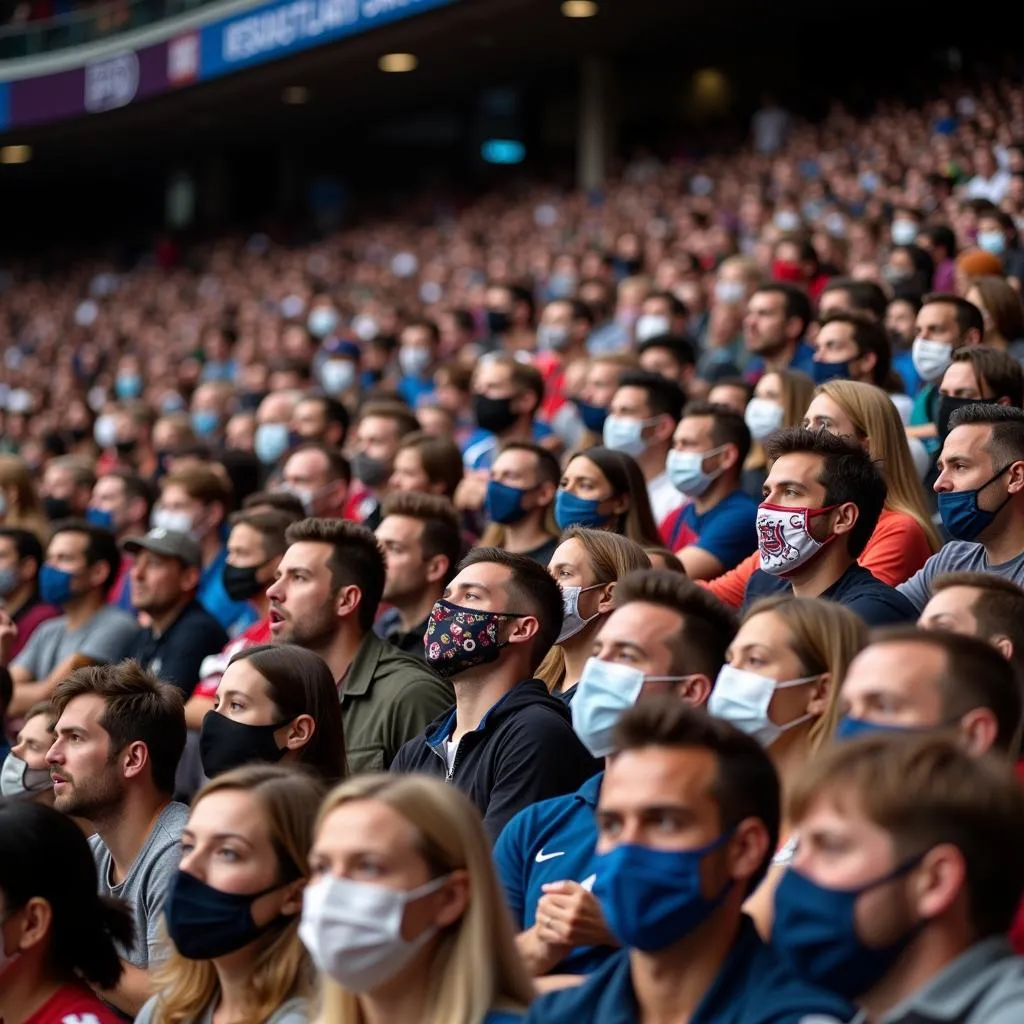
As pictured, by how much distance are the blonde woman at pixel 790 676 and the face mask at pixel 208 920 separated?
114 centimetres

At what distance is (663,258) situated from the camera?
14.2m

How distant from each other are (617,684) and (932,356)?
12.6 ft

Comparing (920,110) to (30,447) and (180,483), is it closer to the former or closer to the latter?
(30,447)

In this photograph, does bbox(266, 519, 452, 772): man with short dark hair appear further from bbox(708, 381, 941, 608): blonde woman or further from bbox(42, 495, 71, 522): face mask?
bbox(42, 495, 71, 522): face mask

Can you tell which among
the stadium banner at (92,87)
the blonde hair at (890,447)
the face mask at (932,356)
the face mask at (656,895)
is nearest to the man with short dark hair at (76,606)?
the blonde hair at (890,447)

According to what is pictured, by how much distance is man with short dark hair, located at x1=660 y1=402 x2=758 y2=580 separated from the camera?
6.81 m

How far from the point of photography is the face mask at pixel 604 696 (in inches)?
163

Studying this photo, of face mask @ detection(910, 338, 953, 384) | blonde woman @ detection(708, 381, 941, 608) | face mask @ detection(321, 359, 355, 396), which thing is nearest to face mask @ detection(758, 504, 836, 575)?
blonde woman @ detection(708, 381, 941, 608)

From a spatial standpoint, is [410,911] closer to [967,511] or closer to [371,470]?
[967,511]

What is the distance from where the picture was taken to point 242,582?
7.29m

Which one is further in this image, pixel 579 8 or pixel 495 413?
pixel 579 8

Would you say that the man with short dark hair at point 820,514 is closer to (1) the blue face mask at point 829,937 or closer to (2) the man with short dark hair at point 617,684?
(2) the man with short dark hair at point 617,684

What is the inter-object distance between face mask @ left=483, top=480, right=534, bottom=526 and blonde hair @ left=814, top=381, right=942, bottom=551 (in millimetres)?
1541

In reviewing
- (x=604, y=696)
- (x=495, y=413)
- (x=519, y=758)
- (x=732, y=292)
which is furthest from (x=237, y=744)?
(x=732, y=292)
